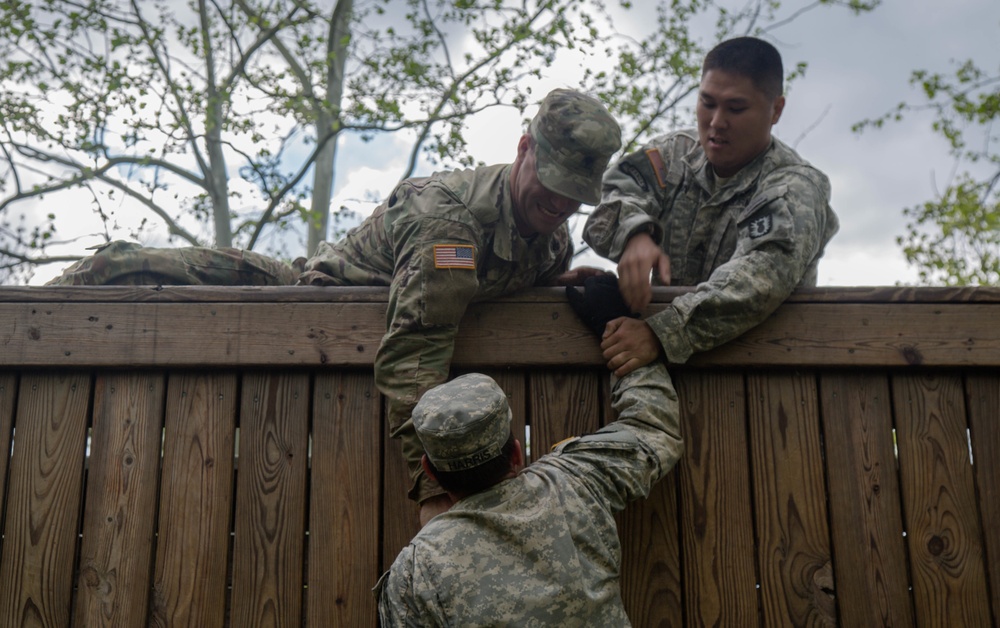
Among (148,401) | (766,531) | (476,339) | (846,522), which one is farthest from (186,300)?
(846,522)

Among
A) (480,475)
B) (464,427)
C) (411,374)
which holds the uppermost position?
(411,374)

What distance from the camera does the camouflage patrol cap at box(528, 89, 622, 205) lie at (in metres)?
2.79

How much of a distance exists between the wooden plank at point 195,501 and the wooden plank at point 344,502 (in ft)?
0.95

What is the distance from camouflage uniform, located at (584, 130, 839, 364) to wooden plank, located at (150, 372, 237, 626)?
1471 millimetres

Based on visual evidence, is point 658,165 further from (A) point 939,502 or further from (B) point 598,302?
(A) point 939,502

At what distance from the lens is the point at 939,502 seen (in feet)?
9.37

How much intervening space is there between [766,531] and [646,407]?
603mm

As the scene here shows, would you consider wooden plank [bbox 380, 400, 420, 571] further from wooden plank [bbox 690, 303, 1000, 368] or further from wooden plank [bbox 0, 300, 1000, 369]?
wooden plank [bbox 690, 303, 1000, 368]

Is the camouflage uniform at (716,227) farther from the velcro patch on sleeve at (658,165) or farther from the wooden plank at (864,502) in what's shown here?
the wooden plank at (864,502)

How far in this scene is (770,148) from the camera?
348cm

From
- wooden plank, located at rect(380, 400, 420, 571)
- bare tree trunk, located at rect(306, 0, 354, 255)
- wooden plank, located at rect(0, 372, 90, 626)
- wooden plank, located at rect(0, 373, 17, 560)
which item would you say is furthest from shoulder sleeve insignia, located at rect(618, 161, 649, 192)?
bare tree trunk, located at rect(306, 0, 354, 255)

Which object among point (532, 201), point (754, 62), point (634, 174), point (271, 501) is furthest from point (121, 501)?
point (754, 62)

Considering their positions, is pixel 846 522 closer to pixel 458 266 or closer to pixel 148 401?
pixel 458 266

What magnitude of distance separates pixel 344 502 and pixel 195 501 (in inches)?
19.1
